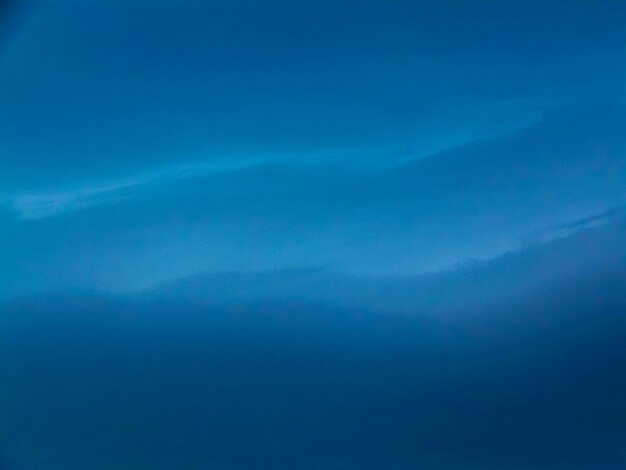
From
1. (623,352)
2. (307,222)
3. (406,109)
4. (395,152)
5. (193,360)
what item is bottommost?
(623,352)

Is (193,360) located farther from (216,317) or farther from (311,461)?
(311,461)

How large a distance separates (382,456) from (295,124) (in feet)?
5.30

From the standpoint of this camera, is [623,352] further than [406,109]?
No

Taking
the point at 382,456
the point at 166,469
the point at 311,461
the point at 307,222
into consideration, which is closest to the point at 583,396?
the point at 382,456

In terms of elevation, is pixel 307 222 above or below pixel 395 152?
below

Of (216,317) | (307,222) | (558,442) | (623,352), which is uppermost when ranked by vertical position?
(307,222)

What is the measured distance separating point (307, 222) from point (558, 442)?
1.52 m

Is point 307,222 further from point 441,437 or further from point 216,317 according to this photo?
point 441,437

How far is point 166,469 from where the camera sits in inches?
106

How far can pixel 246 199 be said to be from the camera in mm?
2748

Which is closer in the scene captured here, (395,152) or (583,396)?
(583,396)

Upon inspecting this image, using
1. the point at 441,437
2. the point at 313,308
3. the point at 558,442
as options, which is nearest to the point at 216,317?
the point at 313,308

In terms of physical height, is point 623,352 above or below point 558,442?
above

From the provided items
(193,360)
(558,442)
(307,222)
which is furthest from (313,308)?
(558,442)
